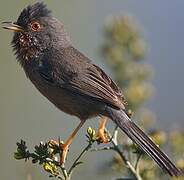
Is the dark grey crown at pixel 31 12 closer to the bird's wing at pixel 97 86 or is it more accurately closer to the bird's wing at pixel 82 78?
the bird's wing at pixel 82 78

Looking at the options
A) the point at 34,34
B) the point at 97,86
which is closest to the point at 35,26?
the point at 34,34

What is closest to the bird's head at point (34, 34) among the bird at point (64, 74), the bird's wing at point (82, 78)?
the bird at point (64, 74)

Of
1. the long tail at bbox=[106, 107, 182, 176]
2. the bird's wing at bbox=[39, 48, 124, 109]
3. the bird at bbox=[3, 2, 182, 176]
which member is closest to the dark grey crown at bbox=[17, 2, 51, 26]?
the bird at bbox=[3, 2, 182, 176]

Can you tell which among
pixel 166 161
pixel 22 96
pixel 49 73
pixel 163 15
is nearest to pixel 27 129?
pixel 22 96

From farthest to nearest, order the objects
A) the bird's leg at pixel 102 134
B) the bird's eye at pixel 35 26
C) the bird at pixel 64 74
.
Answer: the bird's eye at pixel 35 26
the bird at pixel 64 74
the bird's leg at pixel 102 134

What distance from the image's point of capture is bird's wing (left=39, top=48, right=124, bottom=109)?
18.6 feet

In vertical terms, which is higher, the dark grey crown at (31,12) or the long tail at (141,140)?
the dark grey crown at (31,12)

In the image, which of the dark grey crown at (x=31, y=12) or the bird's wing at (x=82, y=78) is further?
the dark grey crown at (x=31, y=12)

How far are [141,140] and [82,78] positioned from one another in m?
0.99

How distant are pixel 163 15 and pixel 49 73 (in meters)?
5.49

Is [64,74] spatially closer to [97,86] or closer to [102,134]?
[97,86]

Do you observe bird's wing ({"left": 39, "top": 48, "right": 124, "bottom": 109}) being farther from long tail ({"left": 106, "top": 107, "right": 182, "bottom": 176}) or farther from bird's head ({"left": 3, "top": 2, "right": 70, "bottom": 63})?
bird's head ({"left": 3, "top": 2, "right": 70, "bottom": 63})

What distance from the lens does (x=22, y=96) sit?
8.44 meters

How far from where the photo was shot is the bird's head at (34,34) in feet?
20.2
